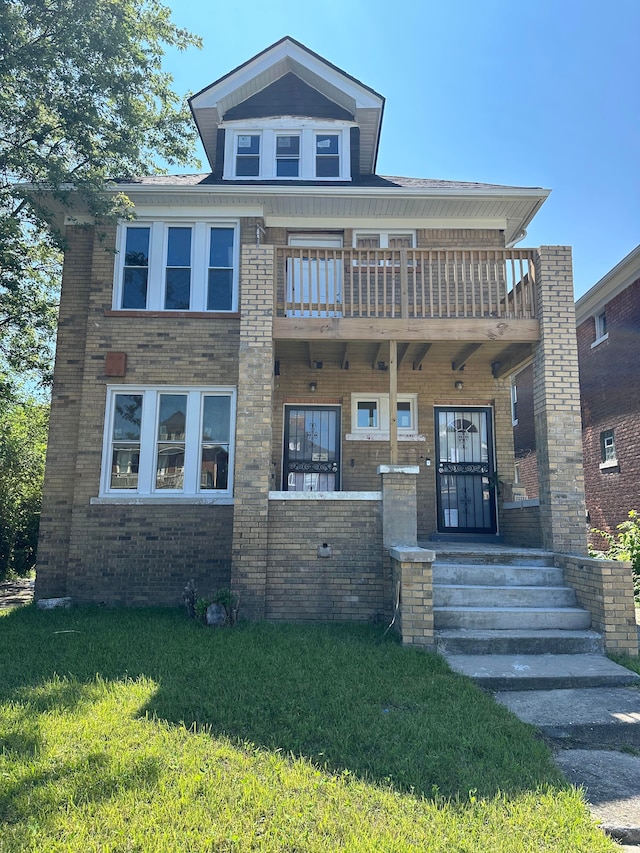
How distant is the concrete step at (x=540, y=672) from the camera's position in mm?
4906

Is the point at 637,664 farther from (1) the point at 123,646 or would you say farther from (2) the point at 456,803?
(1) the point at 123,646

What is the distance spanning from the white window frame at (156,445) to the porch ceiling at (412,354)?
141 centimetres

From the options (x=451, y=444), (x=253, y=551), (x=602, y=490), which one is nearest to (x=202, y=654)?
(x=253, y=551)

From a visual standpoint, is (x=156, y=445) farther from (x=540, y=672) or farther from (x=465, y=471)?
(x=540, y=672)

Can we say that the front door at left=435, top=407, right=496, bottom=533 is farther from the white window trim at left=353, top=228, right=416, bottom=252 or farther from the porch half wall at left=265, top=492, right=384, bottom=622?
the white window trim at left=353, top=228, right=416, bottom=252

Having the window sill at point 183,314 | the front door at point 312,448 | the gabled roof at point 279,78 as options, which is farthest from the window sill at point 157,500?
the gabled roof at point 279,78

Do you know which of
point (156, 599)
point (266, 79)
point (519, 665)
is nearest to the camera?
point (519, 665)

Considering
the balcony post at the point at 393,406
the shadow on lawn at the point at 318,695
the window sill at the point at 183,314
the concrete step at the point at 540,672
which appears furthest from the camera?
the window sill at the point at 183,314

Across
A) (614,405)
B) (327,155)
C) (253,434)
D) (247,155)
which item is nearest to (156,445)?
(253,434)

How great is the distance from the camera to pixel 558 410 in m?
7.33

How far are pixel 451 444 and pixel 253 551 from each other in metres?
4.55

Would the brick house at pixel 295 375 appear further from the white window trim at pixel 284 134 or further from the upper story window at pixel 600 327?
the upper story window at pixel 600 327

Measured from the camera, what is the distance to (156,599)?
8328 mm

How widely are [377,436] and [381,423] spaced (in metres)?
0.26
